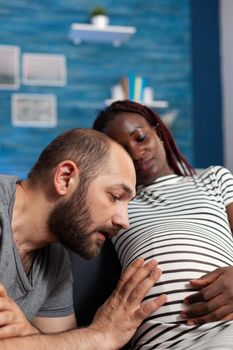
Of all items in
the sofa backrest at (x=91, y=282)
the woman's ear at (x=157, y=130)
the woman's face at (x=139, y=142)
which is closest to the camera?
the sofa backrest at (x=91, y=282)

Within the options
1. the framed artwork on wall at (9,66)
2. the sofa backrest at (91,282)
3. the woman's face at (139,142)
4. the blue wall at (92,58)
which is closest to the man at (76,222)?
the sofa backrest at (91,282)

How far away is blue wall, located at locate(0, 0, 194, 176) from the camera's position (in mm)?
3881

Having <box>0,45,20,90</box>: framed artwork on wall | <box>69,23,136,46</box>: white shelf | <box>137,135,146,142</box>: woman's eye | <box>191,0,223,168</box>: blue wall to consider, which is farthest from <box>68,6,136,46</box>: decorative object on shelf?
<box>137,135,146,142</box>: woman's eye

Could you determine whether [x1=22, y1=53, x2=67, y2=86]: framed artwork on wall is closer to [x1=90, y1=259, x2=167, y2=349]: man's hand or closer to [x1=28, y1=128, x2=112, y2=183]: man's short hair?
[x1=28, y1=128, x2=112, y2=183]: man's short hair

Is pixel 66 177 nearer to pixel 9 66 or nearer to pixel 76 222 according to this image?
pixel 76 222

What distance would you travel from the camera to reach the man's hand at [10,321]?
97 centimetres

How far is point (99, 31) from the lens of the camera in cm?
388

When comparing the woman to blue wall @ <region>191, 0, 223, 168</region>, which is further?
blue wall @ <region>191, 0, 223, 168</region>

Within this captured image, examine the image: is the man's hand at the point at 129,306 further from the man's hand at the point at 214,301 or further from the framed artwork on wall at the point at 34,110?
the framed artwork on wall at the point at 34,110

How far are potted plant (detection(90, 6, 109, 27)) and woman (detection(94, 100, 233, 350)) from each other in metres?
2.36

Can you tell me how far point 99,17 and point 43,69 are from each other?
0.58 m

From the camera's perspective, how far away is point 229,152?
4133 millimetres

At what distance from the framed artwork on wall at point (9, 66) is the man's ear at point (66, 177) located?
2.87m

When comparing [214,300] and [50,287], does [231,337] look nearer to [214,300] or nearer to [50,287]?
[214,300]
